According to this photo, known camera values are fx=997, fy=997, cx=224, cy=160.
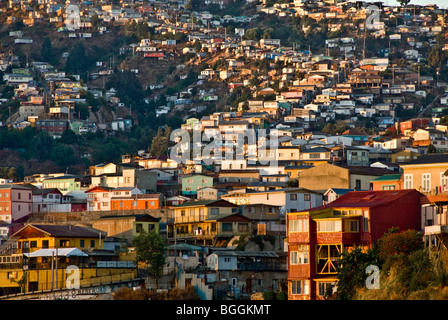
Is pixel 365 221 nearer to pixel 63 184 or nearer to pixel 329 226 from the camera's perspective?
pixel 329 226

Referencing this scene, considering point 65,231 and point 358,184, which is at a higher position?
point 358,184

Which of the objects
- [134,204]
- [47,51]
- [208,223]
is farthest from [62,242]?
[47,51]

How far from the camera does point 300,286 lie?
135 feet

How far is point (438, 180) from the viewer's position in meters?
45.8

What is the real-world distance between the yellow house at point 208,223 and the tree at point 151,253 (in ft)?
14.5

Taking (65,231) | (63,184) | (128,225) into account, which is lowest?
(63,184)

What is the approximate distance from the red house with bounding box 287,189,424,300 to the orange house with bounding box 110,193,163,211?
3126 cm

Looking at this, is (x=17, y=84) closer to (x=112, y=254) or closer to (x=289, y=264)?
(x=112, y=254)

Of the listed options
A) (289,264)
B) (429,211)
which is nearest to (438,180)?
(429,211)

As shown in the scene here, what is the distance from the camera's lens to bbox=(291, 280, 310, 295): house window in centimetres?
4069

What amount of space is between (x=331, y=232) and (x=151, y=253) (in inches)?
422

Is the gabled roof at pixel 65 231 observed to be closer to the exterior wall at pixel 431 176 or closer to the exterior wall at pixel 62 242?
the exterior wall at pixel 62 242

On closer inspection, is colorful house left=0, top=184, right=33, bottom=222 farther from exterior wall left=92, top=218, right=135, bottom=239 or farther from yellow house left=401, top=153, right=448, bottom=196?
yellow house left=401, top=153, right=448, bottom=196

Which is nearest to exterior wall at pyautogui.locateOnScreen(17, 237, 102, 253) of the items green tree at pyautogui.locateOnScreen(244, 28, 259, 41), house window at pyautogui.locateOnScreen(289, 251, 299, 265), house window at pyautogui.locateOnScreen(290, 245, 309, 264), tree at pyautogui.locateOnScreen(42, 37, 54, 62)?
house window at pyautogui.locateOnScreen(289, 251, 299, 265)
